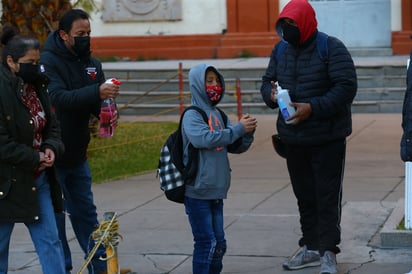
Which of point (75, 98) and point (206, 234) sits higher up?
point (75, 98)

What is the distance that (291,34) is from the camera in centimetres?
689

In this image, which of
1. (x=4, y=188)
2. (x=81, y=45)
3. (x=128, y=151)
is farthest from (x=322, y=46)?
(x=128, y=151)

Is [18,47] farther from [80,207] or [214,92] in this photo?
[80,207]

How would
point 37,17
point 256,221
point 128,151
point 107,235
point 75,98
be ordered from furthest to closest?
point 128,151 < point 37,17 < point 256,221 < point 75,98 < point 107,235

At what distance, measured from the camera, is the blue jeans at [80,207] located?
22.8 feet

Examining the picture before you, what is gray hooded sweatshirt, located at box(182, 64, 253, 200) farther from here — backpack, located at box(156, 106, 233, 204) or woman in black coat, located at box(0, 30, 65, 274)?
woman in black coat, located at box(0, 30, 65, 274)

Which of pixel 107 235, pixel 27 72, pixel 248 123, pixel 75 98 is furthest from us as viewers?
pixel 75 98

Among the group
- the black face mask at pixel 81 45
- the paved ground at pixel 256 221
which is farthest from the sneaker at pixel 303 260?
the black face mask at pixel 81 45

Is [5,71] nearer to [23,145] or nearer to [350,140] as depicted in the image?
[23,145]

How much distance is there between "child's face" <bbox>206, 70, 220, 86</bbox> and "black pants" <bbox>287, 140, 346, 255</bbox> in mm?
914

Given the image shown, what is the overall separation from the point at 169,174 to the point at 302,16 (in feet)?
4.95

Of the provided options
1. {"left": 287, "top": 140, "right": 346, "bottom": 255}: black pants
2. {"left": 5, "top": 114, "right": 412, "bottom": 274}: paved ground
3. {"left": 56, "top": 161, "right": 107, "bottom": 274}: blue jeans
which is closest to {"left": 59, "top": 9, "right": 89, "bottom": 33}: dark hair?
{"left": 56, "top": 161, "right": 107, "bottom": 274}: blue jeans

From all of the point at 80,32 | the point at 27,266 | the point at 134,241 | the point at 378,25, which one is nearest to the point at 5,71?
the point at 80,32

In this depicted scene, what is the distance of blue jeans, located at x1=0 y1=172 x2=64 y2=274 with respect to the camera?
595cm
